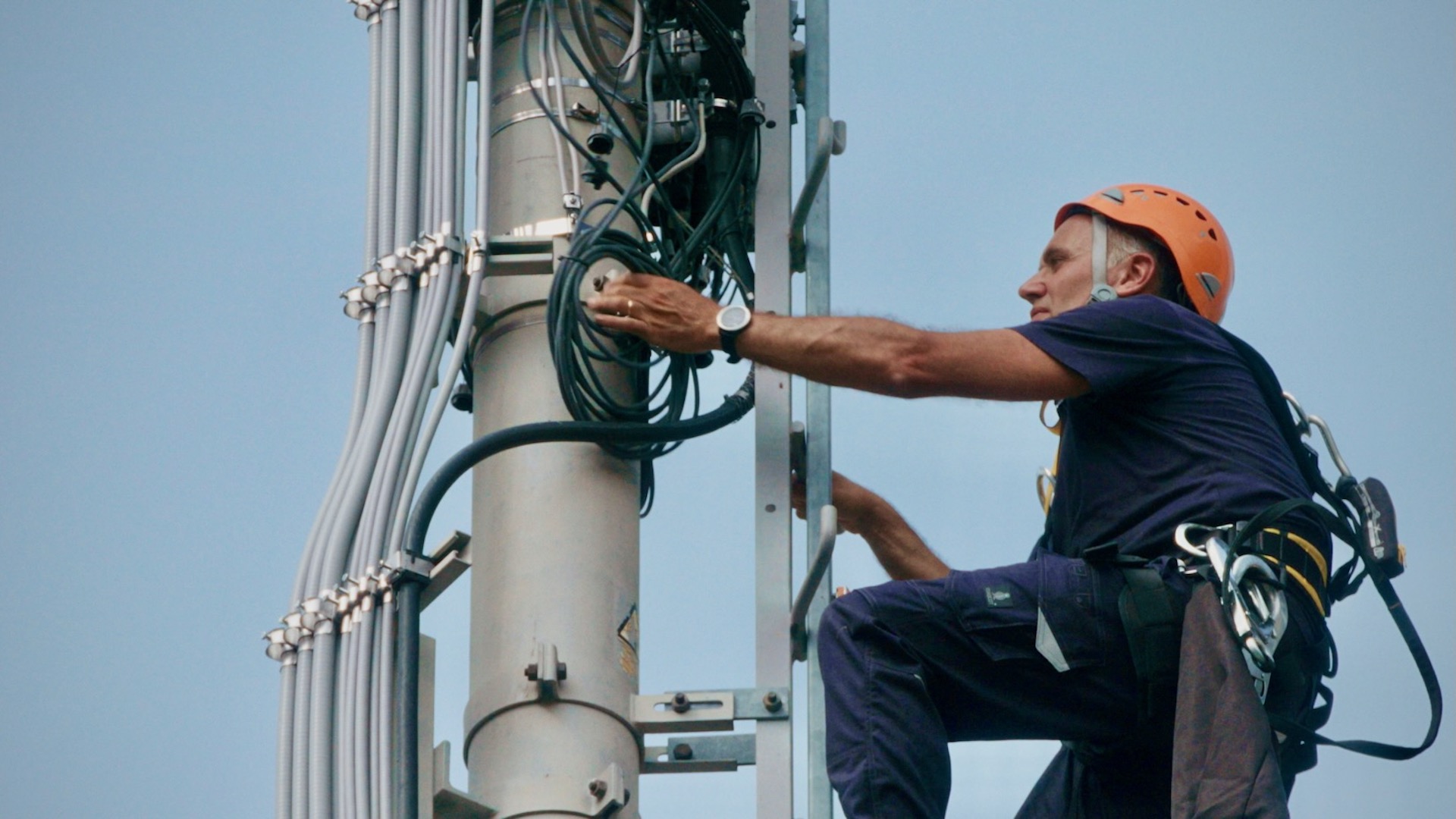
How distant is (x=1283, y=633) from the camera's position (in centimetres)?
618

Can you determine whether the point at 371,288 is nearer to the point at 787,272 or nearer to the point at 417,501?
the point at 417,501

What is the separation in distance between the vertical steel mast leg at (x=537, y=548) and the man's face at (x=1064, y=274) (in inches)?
52.0

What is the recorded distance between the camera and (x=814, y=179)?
7199 mm

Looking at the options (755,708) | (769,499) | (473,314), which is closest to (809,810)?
(755,708)

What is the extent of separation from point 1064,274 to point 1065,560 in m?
1.34

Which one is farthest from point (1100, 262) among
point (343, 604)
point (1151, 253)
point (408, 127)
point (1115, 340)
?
point (343, 604)

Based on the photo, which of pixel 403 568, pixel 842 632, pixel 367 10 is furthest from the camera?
pixel 367 10

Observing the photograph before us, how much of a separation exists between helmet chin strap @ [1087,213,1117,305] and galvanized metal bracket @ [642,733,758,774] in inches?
69.8

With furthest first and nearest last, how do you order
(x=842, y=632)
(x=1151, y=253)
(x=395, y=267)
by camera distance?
(x=1151, y=253), (x=395, y=267), (x=842, y=632)

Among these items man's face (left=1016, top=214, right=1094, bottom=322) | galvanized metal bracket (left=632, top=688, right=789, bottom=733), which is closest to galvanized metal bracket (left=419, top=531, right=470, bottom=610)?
galvanized metal bracket (left=632, top=688, right=789, bottom=733)

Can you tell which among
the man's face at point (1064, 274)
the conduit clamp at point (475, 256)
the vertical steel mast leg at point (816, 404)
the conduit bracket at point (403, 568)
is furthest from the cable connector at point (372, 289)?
the man's face at point (1064, 274)

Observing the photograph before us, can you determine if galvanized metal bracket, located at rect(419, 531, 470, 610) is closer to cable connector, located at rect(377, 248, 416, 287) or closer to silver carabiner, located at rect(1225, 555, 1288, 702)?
cable connector, located at rect(377, 248, 416, 287)

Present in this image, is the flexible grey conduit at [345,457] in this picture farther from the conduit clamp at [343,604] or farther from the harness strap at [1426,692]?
the harness strap at [1426,692]

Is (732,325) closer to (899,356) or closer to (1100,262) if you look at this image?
(899,356)
